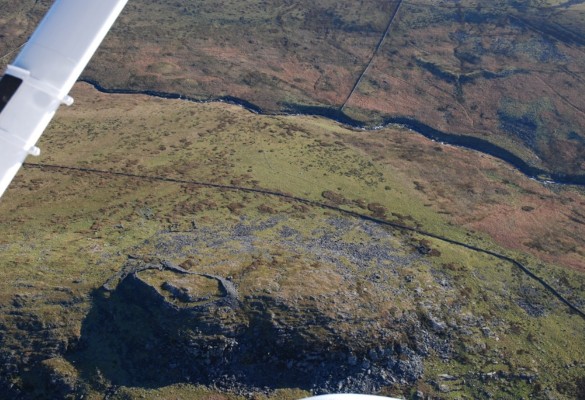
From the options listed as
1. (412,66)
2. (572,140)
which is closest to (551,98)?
(572,140)

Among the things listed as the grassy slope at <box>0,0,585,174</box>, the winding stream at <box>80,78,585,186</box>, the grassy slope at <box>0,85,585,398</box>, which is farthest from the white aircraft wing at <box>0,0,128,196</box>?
the grassy slope at <box>0,0,585,174</box>

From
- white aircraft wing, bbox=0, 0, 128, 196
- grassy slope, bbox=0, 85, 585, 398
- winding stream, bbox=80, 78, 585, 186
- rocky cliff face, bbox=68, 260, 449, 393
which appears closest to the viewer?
white aircraft wing, bbox=0, 0, 128, 196

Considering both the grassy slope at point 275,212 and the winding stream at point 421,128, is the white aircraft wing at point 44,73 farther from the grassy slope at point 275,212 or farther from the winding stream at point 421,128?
the winding stream at point 421,128

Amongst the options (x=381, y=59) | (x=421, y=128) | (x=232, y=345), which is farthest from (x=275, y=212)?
(x=381, y=59)

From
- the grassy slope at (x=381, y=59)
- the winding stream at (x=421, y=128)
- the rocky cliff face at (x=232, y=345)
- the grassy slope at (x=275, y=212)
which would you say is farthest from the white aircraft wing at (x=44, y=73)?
the grassy slope at (x=381, y=59)

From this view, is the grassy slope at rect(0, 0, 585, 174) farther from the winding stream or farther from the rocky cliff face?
the rocky cliff face

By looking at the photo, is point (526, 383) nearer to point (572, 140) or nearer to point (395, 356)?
point (395, 356)
